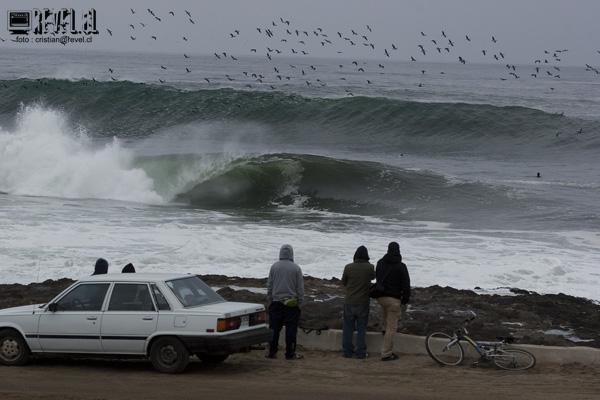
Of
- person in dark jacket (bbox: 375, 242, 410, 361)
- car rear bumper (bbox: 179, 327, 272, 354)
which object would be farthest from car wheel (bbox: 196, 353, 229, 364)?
person in dark jacket (bbox: 375, 242, 410, 361)

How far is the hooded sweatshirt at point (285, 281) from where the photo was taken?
10820 mm

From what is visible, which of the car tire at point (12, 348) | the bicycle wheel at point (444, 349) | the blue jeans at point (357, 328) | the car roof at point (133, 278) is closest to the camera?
the car roof at point (133, 278)

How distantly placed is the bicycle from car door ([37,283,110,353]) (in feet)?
11.9

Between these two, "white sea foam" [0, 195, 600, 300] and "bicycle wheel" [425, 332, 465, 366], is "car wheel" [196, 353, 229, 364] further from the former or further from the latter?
"white sea foam" [0, 195, 600, 300]

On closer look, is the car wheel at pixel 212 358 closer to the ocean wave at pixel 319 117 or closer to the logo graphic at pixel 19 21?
the ocean wave at pixel 319 117

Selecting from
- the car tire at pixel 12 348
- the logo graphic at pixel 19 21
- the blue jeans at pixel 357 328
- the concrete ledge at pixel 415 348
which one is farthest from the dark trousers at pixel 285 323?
the logo graphic at pixel 19 21

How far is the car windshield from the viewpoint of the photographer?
32.8 feet

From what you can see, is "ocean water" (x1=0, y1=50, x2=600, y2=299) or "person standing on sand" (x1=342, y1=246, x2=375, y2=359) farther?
"ocean water" (x1=0, y1=50, x2=600, y2=299)

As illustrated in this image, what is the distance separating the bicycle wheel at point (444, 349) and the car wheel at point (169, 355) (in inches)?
109

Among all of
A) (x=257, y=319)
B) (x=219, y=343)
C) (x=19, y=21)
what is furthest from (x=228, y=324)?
(x=19, y=21)

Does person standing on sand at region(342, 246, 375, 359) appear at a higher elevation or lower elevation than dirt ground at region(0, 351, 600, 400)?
higher

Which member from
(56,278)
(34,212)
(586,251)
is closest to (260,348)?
(56,278)

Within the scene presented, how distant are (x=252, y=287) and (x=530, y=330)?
14.9 feet

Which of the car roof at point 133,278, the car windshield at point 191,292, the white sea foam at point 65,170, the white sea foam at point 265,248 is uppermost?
the white sea foam at point 65,170
